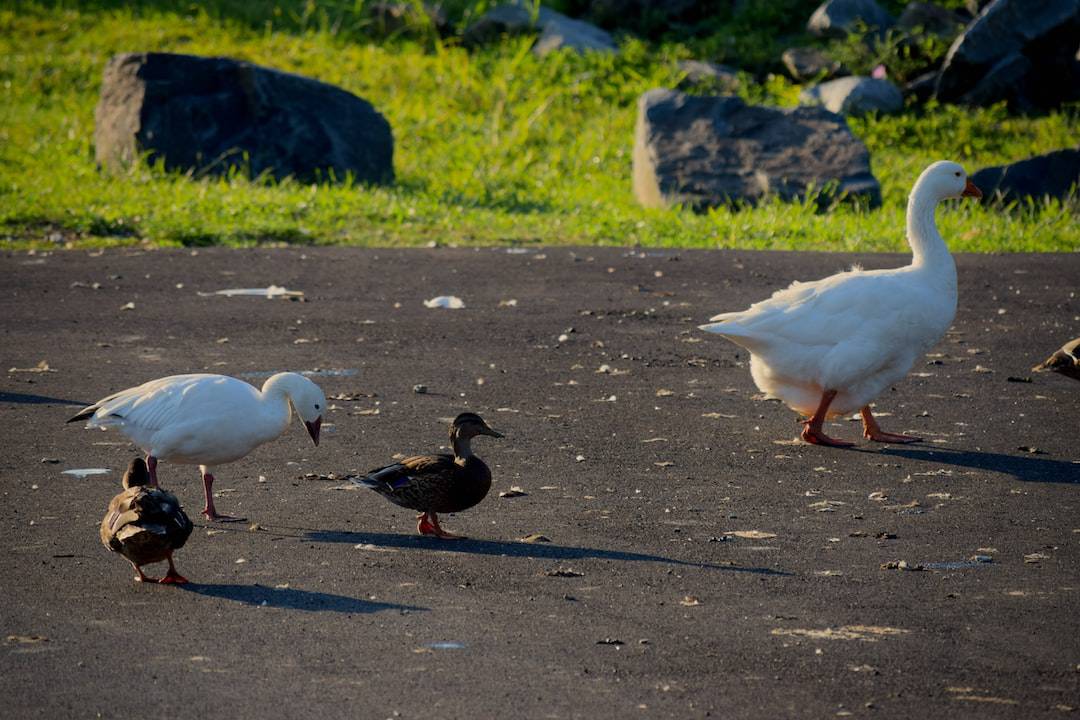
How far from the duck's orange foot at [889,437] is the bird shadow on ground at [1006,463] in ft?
0.46

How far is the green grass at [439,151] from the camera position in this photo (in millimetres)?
14773

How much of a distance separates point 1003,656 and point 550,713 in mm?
1623

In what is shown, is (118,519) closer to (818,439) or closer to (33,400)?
(33,400)

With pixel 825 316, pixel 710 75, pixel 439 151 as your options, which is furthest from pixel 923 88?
pixel 825 316

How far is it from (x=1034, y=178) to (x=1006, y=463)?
31.9 feet

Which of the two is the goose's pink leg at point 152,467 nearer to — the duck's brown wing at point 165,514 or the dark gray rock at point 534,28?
the duck's brown wing at point 165,514

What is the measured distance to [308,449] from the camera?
8031 mm

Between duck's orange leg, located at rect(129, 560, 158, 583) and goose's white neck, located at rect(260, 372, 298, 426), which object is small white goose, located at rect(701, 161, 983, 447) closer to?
goose's white neck, located at rect(260, 372, 298, 426)

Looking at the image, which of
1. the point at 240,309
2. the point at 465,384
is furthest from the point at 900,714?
the point at 240,309

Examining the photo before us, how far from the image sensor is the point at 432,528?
6559 millimetres

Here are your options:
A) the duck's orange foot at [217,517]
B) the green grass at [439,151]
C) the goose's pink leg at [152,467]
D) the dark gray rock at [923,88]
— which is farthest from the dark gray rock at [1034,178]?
the goose's pink leg at [152,467]

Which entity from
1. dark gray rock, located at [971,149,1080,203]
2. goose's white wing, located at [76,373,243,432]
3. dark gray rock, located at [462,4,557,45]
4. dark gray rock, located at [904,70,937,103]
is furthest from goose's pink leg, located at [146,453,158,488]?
dark gray rock, located at [462,4,557,45]

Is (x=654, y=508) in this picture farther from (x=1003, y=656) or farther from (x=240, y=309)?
(x=240, y=309)

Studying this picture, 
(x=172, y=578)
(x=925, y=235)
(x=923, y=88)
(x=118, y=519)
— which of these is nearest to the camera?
(x=118, y=519)
